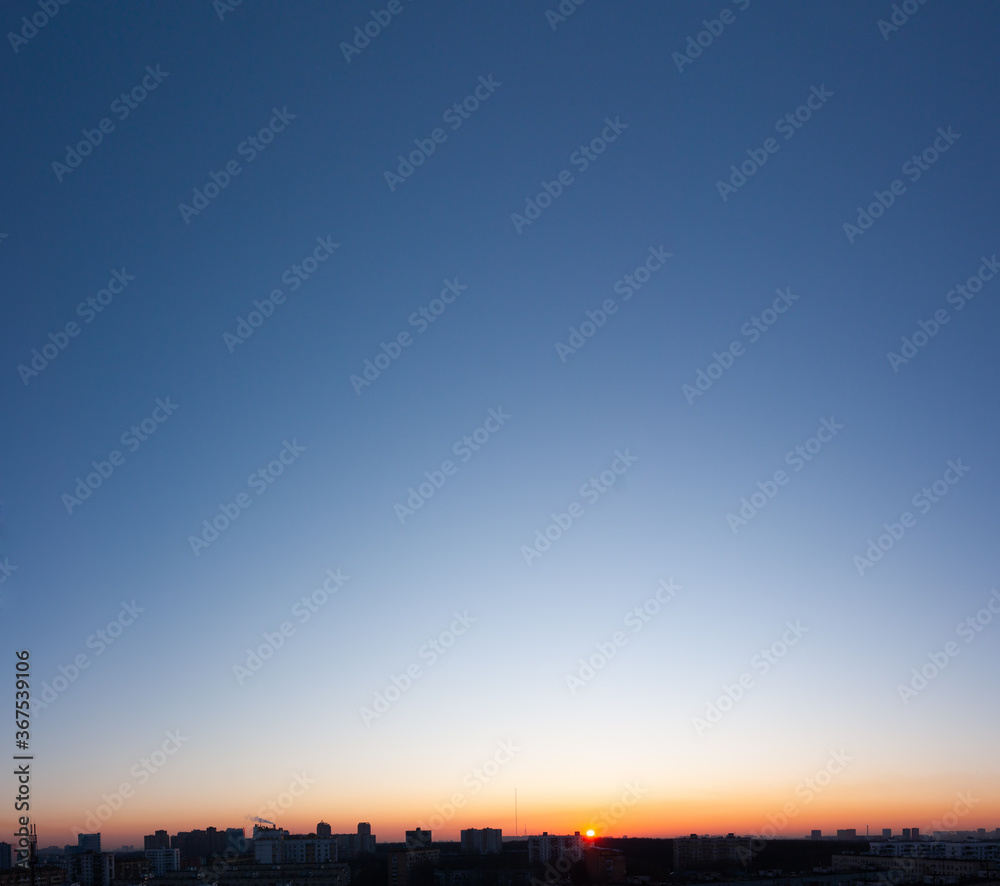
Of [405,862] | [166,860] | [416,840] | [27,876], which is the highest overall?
[27,876]

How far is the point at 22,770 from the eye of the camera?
21.6 metres

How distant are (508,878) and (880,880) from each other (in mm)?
28716

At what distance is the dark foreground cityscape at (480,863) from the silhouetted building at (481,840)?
5.6 inches

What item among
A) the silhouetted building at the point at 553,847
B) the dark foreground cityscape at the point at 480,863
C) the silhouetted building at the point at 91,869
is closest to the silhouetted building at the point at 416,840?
the dark foreground cityscape at the point at 480,863

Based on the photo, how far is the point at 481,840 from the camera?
11169cm

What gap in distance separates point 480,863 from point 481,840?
26324 mm

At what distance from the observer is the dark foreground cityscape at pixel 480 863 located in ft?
206

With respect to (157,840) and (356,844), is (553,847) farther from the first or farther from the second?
(157,840)

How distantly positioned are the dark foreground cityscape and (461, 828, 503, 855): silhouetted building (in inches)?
5.6

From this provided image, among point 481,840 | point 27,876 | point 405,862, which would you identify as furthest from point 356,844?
point 27,876

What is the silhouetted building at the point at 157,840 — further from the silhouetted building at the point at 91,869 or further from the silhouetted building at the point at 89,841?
the silhouetted building at the point at 91,869

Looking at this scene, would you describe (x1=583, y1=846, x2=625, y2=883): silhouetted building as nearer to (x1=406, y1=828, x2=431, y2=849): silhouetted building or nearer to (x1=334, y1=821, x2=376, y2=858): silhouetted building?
(x1=406, y1=828, x2=431, y2=849): silhouetted building

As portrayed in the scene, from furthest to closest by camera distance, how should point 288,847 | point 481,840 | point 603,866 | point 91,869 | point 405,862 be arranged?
point 481,840 < point 288,847 < point 405,862 < point 91,869 < point 603,866

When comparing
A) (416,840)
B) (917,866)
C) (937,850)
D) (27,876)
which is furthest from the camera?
(416,840)
